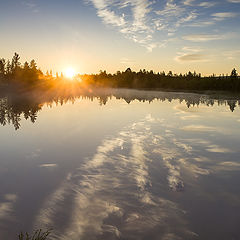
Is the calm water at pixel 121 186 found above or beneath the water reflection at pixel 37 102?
beneath

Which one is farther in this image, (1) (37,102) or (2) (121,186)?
(1) (37,102)

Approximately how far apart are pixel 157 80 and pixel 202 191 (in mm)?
191373

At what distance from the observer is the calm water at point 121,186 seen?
7.25m

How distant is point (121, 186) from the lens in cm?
1009

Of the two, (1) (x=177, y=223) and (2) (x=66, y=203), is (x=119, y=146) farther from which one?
(1) (x=177, y=223)

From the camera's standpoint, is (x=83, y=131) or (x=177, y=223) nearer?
(x=177, y=223)

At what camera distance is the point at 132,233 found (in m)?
6.95

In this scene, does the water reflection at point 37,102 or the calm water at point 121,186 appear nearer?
the calm water at point 121,186

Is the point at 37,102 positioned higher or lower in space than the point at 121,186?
higher

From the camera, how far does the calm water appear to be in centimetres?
725

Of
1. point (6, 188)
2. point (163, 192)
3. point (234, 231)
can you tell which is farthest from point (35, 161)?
point (234, 231)

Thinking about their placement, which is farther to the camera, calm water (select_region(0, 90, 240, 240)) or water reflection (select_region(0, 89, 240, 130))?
water reflection (select_region(0, 89, 240, 130))

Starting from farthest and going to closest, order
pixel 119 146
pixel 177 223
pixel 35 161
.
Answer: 1. pixel 119 146
2. pixel 35 161
3. pixel 177 223

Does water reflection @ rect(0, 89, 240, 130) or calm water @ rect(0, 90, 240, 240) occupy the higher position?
water reflection @ rect(0, 89, 240, 130)
